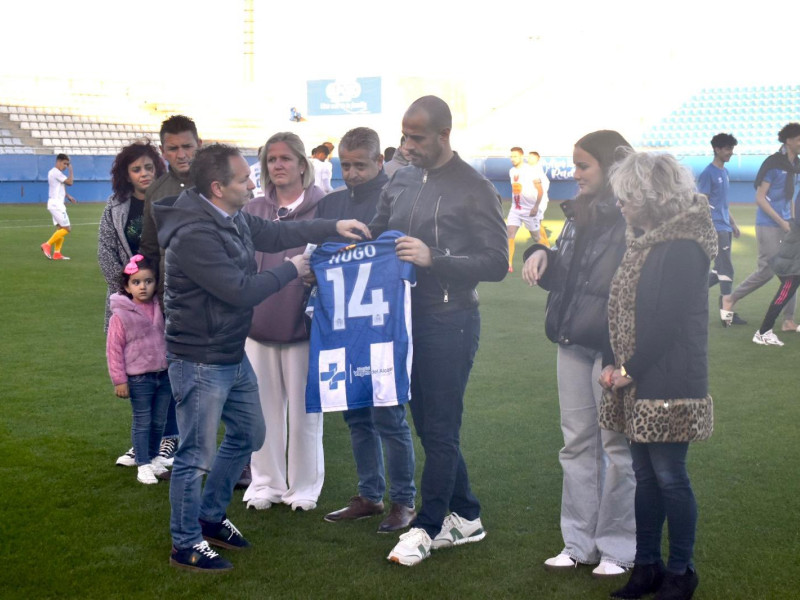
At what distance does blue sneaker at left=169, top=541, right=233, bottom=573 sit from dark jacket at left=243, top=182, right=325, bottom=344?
46.1 inches

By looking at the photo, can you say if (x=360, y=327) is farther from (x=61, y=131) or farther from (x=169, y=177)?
(x=61, y=131)

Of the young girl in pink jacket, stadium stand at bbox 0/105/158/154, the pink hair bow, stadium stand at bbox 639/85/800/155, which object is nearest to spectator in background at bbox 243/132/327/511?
the young girl in pink jacket

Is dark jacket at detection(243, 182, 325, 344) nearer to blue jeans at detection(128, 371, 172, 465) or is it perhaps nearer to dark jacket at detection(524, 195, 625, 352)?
blue jeans at detection(128, 371, 172, 465)

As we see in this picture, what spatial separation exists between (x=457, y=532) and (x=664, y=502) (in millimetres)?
1120

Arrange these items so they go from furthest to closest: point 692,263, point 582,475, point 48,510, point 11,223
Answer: point 11,223, point 48,510, point 582,475, point 692,263

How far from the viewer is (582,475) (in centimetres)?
411

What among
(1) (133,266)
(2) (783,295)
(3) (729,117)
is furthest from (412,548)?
(3) (729,117)

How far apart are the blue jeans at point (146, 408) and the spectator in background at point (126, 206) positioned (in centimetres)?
45

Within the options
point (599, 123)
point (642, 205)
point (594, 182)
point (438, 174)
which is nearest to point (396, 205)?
point (438, 174)

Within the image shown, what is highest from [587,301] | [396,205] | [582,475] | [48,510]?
[396,205]

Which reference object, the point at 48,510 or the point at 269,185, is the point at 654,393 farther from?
the point at 48,510

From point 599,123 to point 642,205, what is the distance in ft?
128

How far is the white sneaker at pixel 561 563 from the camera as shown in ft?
13.4

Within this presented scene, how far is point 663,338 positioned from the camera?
137 inches
